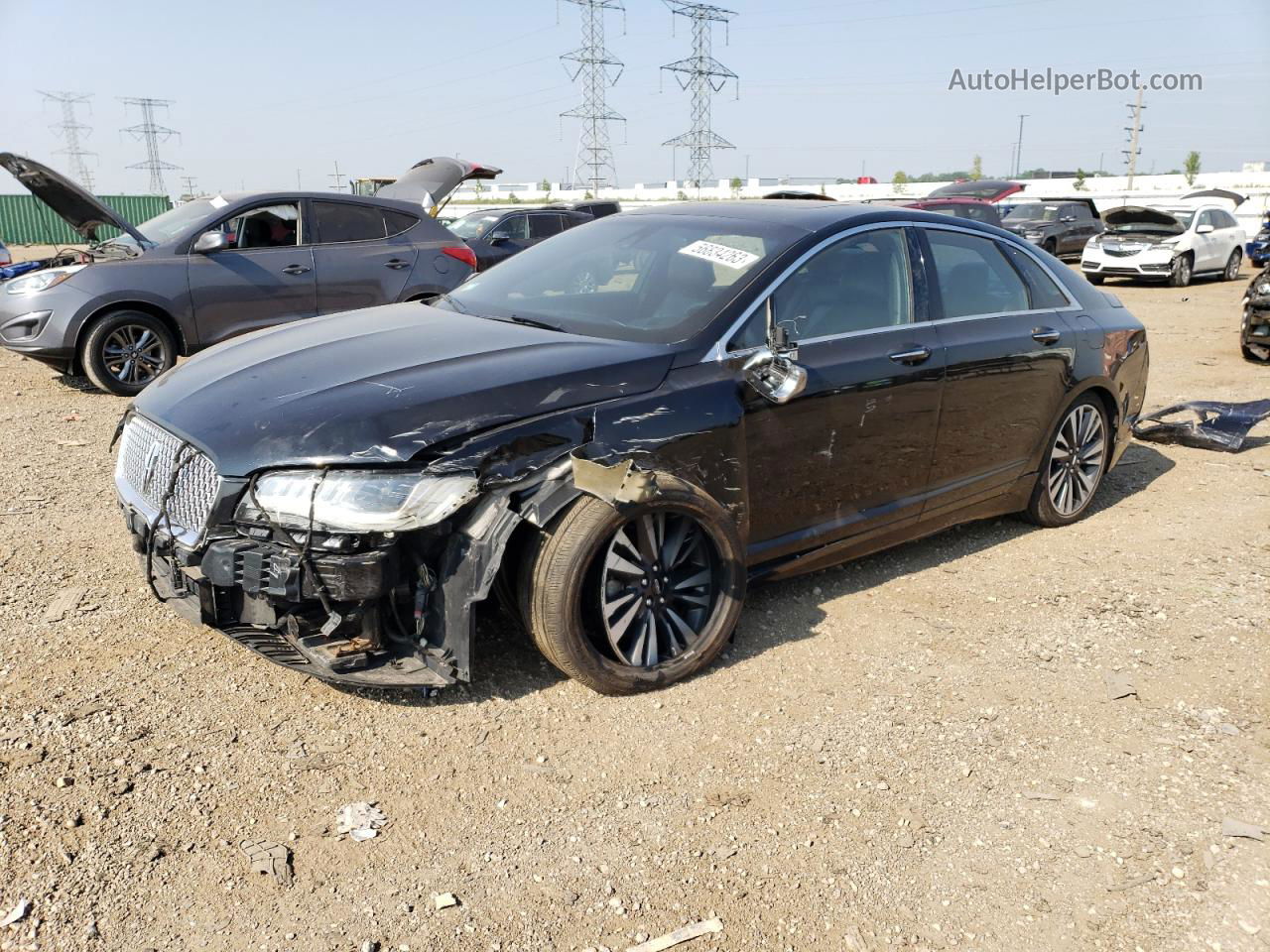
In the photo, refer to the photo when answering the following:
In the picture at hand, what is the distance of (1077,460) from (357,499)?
13.2 ft

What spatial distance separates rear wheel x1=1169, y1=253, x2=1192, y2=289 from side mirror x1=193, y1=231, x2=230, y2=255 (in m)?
18.0

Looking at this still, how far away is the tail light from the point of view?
994 cm

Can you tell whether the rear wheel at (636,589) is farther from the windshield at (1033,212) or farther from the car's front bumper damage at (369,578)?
the windshield at (1033,212)

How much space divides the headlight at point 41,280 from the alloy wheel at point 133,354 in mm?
627

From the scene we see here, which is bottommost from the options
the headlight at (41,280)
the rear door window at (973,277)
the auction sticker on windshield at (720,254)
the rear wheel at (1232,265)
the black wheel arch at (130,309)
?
the rear wheel at (1232,265)

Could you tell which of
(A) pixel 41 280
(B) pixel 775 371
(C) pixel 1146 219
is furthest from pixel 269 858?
(C) pixel 1146 219

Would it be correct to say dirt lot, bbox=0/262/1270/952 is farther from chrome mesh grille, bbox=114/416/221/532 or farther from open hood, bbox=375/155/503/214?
open hood, bbox=375/155/503/214

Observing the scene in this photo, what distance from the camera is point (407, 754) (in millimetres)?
3160

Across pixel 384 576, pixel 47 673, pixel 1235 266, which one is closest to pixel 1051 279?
pixel 384 576

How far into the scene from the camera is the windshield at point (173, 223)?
884cm

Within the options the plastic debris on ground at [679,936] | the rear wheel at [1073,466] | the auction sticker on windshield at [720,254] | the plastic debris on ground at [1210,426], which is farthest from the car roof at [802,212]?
the plastic debris on ground at [1210,426]

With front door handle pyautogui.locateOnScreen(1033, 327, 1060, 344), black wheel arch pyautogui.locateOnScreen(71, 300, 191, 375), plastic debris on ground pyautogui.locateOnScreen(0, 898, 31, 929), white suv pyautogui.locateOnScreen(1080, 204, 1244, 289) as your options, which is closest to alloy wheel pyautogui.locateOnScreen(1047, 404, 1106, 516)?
front door handle pyautogui.locateOnScreen(1033, 327, 1060, 344)

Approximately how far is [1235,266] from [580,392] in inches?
912

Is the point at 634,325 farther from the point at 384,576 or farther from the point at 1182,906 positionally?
the point at 1182,906
